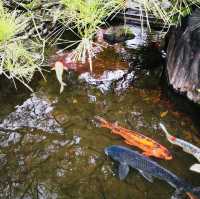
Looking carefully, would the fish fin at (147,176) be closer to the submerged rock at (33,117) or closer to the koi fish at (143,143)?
the koi fish at (143,143)

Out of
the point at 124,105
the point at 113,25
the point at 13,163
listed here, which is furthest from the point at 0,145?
the point at 113,25

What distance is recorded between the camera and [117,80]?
4020mm

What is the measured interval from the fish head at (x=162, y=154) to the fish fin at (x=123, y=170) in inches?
10.6

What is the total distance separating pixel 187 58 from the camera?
3617 millimetres

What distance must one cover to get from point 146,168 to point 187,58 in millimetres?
1182

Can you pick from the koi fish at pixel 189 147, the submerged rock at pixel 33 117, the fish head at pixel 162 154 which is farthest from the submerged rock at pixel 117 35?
the fish head at pixel 162 154

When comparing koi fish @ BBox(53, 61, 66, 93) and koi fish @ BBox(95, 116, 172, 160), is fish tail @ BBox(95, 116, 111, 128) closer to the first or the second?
koi fish @ BBox(95, 116, 172, 160)

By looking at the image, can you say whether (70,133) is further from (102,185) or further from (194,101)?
(194,101)

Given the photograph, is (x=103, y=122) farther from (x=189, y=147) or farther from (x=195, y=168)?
(x=195, y=168)

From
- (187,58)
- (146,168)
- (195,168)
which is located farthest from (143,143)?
(187,58)

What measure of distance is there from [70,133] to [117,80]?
0.93 m

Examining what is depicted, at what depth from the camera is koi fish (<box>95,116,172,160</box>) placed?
3.10 m

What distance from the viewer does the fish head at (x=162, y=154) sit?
309 cm

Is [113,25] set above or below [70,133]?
above
